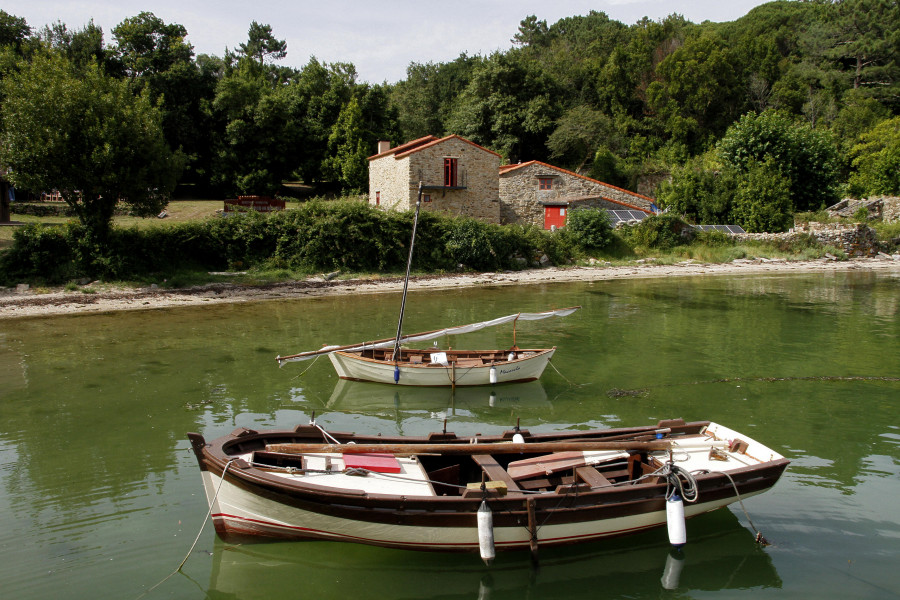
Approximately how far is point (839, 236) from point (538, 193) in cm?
2083

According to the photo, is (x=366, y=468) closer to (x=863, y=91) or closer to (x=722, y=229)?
(x=722, y=229)

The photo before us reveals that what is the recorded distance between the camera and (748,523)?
9.41 meters

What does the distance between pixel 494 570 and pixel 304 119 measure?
51.2 m

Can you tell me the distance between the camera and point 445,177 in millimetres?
40031

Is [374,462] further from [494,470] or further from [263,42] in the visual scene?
[263,42]

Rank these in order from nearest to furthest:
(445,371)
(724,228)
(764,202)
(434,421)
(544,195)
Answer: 1. (434,421)
2. (445,371)
3. (724,228)
4. (544,195)
5. (764,202)

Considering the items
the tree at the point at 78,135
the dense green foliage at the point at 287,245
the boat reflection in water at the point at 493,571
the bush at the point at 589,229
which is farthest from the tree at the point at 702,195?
the boat reflection in water at the point at 493,571

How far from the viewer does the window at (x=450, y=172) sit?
39906 millimetres

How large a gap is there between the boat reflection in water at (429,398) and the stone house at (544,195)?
28692 millimetres

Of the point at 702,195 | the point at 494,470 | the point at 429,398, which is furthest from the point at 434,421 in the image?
the point at 702,195

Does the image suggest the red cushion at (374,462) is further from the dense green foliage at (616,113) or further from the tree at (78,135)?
the dense green foliage at (616,113)

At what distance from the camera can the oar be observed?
8781 millimetres

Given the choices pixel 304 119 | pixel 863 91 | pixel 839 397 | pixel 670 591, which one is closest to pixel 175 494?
pixel 670 591

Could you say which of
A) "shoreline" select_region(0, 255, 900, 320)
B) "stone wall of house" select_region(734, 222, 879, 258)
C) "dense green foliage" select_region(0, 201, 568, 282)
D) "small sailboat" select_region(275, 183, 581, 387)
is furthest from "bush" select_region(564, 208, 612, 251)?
"small sailboat" select_region(275, 183, 581, 387)
